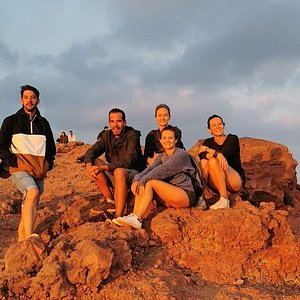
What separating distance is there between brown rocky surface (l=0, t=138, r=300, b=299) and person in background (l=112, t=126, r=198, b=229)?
0.17 metres

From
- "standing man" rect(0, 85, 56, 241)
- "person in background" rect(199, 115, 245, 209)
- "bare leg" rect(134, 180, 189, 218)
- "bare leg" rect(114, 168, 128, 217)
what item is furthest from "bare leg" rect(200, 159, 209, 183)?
"standing man" rect(0, 85, 56, 241)

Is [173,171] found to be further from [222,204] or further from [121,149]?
[121,149]

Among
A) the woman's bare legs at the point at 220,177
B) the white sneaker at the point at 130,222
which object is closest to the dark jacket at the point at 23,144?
the white sneaker at the point at 130,222

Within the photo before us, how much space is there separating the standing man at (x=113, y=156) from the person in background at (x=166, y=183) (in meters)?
0.46

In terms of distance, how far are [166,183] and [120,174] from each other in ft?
2.09

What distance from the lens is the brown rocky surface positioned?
430 cm

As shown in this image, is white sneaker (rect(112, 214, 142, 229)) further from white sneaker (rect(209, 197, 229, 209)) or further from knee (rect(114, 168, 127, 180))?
white sneaker (rect(209, 197, 229, 209))

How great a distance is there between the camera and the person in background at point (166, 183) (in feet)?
17.2

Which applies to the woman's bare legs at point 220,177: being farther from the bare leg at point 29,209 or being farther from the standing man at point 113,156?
the bare leg at point 29,209

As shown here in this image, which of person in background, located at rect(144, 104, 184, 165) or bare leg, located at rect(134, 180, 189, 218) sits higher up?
person in background, located at rect(144, 104, 184, 165)

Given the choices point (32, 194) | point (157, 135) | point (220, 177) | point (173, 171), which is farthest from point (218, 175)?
point (32, 194)

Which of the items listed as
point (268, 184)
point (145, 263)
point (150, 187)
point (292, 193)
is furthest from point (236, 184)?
point (292, 193)

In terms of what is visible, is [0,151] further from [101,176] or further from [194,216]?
[194,216]

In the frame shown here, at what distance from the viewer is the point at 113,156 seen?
6.30 meters
